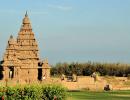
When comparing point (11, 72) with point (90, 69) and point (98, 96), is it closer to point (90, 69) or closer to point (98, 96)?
point (98, 96)

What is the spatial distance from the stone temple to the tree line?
30.9 m

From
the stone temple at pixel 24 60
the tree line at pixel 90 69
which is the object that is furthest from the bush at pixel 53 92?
the tree line at pixel 90 69

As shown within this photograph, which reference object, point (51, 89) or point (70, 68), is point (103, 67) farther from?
point (51, 89)

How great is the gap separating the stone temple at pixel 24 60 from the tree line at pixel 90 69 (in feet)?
101

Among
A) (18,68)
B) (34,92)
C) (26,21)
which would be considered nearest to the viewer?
(34,92)

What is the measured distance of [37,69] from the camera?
69.8 m

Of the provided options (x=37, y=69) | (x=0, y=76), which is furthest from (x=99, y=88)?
(x=0, y=76)

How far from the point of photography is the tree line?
102 metres

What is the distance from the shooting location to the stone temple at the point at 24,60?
68.2m

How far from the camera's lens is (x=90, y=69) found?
339 feet

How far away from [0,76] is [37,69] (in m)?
5.22

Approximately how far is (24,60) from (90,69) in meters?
35.1

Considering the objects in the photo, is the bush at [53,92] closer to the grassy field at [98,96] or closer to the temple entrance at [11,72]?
the grassy field at [98,96]

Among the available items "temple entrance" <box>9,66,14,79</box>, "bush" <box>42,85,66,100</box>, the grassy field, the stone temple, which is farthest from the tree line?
"bush" <box>42,85,66,100</box>
